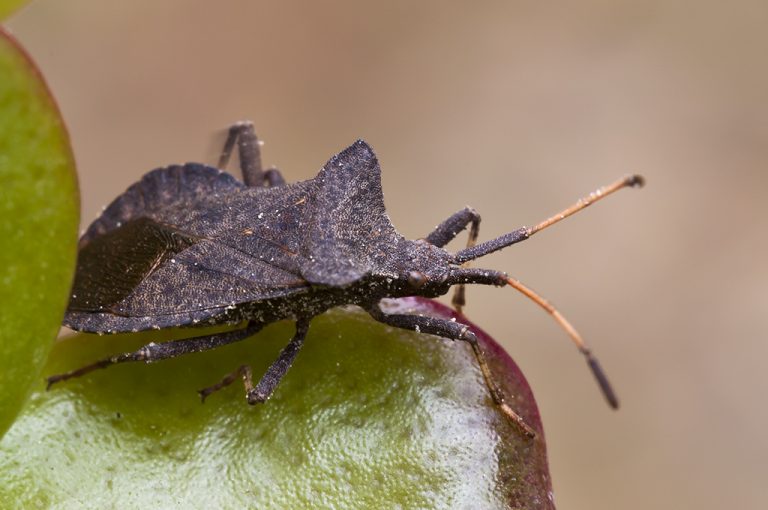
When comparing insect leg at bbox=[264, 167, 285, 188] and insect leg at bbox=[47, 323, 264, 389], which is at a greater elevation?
insect leg at bbox=[264, 167, 285, 188]

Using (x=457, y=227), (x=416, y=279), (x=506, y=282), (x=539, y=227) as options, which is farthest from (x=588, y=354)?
(x=457, y=227)

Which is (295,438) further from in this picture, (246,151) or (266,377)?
(246,151)

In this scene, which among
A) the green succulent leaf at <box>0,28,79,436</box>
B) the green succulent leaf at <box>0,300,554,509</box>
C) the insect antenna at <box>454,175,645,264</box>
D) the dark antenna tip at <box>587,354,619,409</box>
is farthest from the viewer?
the insect antenna at <box>454,175,645,264</box>

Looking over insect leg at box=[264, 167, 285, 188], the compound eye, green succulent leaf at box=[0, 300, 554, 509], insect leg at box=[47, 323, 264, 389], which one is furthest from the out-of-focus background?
green succulent leaf at box=[0, 300, 554, 509]

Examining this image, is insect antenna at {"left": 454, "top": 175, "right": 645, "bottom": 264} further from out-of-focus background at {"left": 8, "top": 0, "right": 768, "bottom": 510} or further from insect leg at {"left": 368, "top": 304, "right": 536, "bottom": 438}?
out-of-focus background at {"left": 8, "top": 0, "right": 768, "bottom": 510}

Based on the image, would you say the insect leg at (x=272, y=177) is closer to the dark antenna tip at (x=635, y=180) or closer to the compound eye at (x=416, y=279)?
the compound eye at (x=416, y=279)

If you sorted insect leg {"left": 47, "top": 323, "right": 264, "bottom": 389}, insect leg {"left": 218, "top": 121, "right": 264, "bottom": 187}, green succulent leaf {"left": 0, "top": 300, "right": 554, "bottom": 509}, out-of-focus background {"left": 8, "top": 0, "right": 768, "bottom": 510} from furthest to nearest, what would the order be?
out-of-focus background {"left": 8, "top": 0, "right": 768, "bottom": 510} < insect leg {"left": 218, "top": 121, "right": 264, "bottom": 187} < insect leg {"left": 47, "top": 323, "right": 264, "bottom": 389} < green succulent leaf {"left": 0, "top": 300, "right": 554, "bottom": 509}

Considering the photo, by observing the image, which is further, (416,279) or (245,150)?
(245,150)
